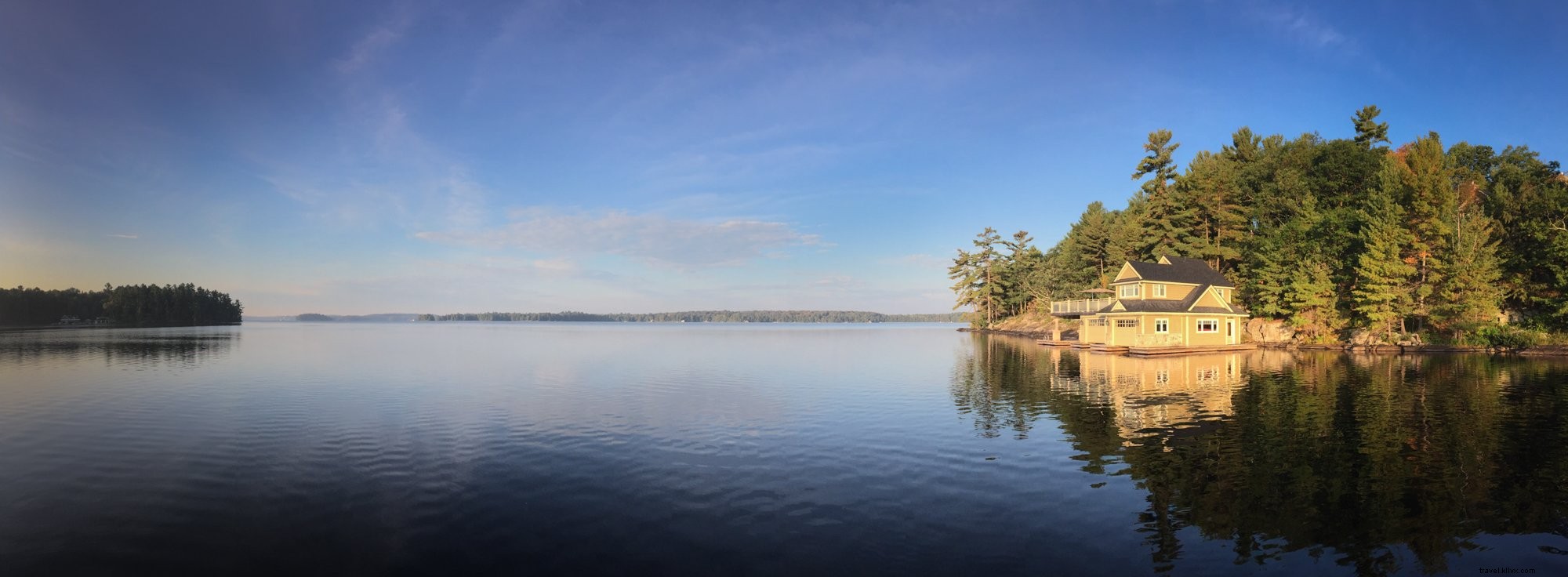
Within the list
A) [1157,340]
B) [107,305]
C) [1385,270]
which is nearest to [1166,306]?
[1157,340]

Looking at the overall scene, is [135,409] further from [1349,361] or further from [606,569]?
[1349,361]

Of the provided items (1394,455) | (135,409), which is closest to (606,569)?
(1394,455)

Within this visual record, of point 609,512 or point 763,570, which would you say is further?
point 609,512

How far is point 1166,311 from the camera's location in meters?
60.2

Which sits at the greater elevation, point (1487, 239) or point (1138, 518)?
point (1487, 239)

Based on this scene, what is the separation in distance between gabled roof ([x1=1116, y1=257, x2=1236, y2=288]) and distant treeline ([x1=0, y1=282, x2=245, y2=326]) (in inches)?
8903

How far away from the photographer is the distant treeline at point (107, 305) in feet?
519

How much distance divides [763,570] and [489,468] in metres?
9.77

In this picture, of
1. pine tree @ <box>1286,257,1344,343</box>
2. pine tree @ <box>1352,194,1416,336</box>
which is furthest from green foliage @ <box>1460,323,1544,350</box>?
pine tree @ <box>1286,257,1344,343</box>

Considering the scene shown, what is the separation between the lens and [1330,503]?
13523 mm

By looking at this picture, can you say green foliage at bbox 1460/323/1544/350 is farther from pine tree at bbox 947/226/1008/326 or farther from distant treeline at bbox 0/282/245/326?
distant treeline at bbox 0/282/245/326

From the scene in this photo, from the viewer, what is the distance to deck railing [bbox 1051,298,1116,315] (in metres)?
69.4

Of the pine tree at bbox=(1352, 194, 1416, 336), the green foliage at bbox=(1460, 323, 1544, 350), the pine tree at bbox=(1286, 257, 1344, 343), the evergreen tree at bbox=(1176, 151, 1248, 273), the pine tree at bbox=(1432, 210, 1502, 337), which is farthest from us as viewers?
the evergreen tree at bbox=(1176, 151, 1248, 273)

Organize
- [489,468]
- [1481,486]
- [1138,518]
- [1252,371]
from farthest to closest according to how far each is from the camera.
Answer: [1252,371] < [489,468] < [1481,486] < [1138,518]
